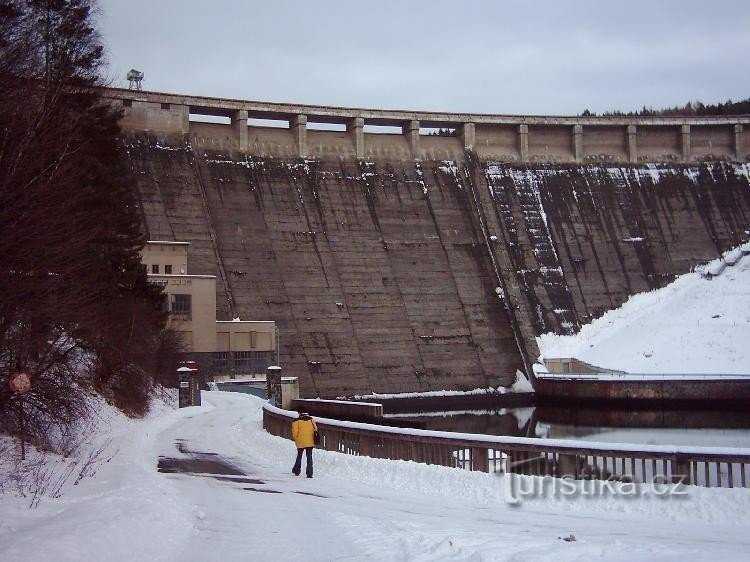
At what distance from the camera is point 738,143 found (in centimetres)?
6738

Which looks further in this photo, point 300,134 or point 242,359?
point 300,134

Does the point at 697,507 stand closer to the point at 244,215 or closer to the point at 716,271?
the point at 244,215

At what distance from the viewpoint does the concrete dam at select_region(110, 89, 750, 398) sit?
50656 millimetres

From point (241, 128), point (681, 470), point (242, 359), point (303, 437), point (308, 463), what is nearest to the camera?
point (681, 470)

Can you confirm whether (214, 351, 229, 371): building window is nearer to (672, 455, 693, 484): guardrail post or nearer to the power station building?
the power station building

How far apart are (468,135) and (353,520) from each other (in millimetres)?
52446

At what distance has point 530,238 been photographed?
58.6 meters

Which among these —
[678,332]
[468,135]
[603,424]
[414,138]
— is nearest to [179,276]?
[414,138]

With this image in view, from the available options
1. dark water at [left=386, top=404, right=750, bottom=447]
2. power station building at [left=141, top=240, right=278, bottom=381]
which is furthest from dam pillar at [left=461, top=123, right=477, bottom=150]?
power station building at [left=141, top=240, right=278, bottom=381]

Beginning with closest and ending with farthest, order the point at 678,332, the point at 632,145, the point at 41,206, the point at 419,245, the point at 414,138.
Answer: the point at 41,206 < the point at 678,332 < the point at 419,245 < the point at 414,138 < the point at 632,145

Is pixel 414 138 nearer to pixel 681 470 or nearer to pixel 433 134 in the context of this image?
pixel 433 134

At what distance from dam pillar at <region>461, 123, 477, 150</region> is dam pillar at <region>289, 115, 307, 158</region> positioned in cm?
1104

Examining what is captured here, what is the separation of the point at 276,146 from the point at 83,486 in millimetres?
45567

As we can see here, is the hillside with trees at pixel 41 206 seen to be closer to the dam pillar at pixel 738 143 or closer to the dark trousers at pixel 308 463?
the dark trousers at pixel 308 463
